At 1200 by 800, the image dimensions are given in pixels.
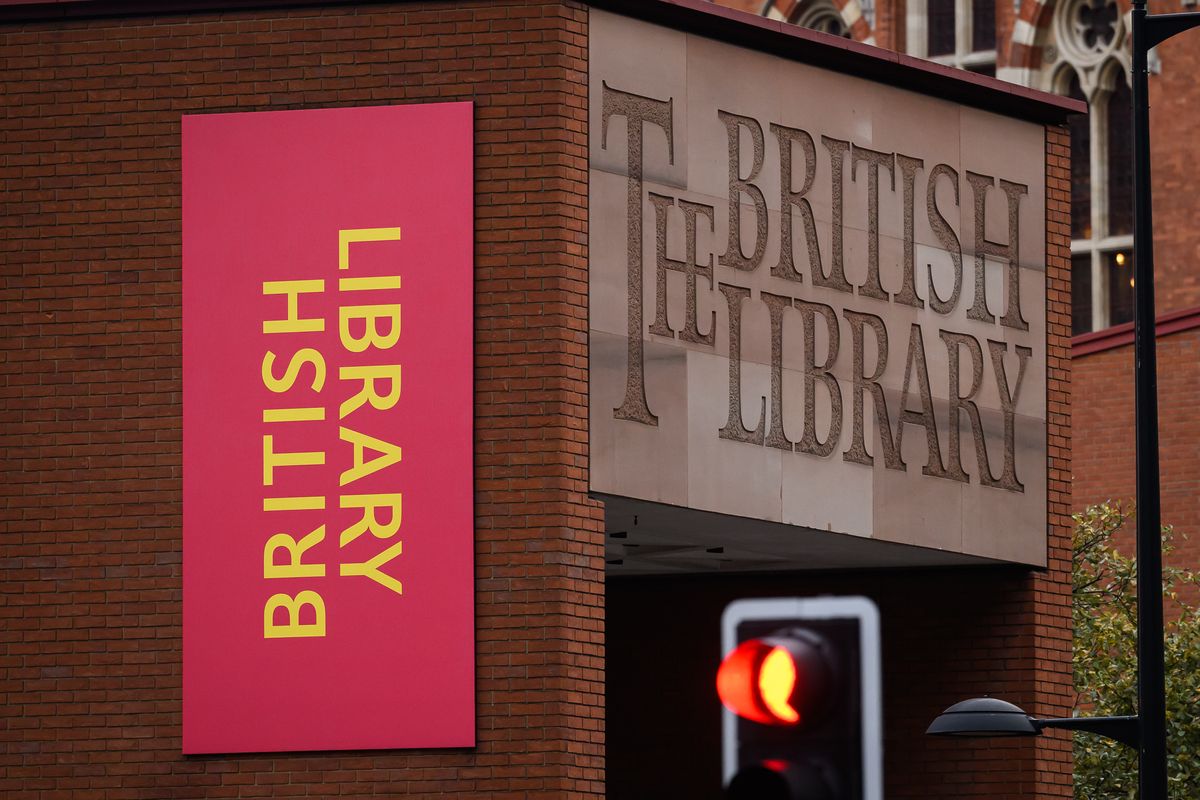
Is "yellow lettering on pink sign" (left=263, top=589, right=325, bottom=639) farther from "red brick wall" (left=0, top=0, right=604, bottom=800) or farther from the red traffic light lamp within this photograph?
the red traffic light lamp

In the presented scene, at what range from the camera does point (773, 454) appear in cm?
1972

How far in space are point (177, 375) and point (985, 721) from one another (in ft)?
19.8

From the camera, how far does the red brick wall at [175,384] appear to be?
17859 millimetres

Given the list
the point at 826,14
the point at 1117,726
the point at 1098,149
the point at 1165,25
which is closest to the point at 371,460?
the point at 1117,726

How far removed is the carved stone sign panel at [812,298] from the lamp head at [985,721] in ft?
10.0

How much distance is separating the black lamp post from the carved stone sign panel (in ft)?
11.1

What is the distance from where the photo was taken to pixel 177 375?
1850 centimetres

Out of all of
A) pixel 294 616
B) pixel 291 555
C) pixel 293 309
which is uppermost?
pixel 293 309

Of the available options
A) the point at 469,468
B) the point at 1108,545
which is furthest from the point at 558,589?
the point at 1108,545

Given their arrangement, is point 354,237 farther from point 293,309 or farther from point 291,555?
point 291,555

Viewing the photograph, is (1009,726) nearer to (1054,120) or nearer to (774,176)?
(774,176)

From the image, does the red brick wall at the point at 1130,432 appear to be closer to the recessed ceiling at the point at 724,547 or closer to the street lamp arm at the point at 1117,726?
the recessed ceiling at the point at 724,547

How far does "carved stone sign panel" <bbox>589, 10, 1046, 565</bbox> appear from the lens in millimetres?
18828

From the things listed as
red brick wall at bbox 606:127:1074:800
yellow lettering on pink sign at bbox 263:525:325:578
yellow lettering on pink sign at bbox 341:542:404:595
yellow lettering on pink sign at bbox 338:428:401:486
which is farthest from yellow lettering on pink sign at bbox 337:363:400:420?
red brick wall at bbox 606:127:1074:800
